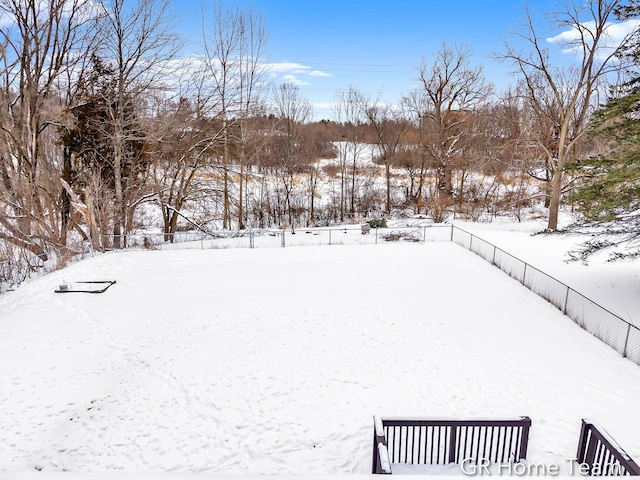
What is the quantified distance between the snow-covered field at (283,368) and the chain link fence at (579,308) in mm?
311

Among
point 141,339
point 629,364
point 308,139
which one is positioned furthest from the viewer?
point 308,139

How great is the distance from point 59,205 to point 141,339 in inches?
621

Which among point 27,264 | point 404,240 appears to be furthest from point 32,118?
point 404,240

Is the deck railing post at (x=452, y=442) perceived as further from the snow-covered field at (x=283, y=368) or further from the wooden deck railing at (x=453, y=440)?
the snow-covered field at (x=283, y=368)

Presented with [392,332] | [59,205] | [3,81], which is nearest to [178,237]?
[59,205]

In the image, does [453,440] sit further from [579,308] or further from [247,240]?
[247,240]

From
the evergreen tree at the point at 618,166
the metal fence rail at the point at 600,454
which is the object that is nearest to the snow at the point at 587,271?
the evergreen tree at the point at 618,166

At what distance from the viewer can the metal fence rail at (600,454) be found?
3.98 meters

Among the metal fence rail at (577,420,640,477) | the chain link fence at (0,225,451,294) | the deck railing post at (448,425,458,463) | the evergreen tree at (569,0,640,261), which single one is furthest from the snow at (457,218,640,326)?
the deck railing post at (448,425,458,463)

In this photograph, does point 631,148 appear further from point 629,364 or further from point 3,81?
point 3,81

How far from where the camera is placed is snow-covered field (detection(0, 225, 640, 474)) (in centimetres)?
582

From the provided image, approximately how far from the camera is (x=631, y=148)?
868cm

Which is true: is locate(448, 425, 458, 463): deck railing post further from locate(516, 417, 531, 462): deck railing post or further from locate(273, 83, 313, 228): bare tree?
locate(273, 83, 313, 228): bare tree

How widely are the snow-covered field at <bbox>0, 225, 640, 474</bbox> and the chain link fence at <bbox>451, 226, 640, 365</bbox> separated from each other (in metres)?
0.31
